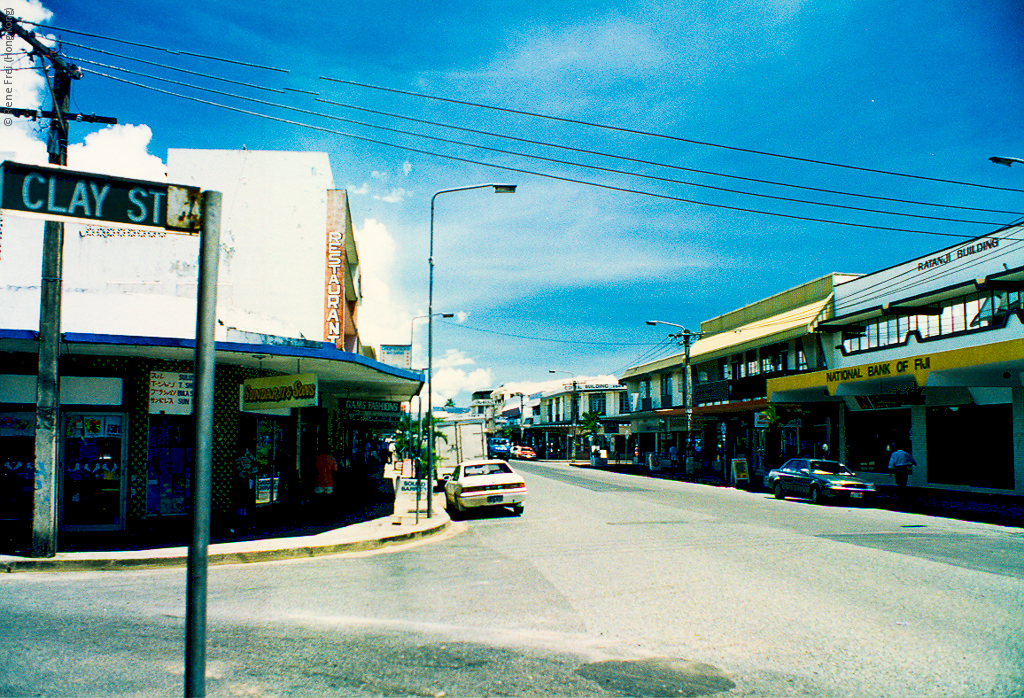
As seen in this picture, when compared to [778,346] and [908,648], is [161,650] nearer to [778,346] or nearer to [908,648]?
[908,648]

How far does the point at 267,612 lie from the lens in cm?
777

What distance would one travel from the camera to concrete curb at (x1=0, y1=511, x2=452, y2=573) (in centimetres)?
1091

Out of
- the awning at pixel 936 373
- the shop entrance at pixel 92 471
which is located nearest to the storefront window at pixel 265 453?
the shop entrance at pixel 92 471

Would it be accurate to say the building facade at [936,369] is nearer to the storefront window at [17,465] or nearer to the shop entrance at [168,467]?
the shop entrance at [168,467]

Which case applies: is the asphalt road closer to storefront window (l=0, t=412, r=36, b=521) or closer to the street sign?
the street sign

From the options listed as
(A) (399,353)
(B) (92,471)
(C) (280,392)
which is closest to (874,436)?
(C) (280,392)

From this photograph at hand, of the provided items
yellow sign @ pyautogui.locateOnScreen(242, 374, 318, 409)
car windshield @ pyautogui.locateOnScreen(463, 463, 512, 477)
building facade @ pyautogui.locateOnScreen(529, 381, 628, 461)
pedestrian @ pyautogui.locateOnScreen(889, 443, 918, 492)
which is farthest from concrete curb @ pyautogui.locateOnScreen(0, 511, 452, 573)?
building facade @ pyautogui.locateOnScreen(529, 381, 628, 461)

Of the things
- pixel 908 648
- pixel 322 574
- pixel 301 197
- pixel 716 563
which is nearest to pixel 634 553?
pixel 716 563

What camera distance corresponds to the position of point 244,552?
11742mm

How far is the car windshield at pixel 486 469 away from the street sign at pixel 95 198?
17373 mm

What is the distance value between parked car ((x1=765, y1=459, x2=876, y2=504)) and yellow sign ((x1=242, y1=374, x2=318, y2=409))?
51.0ft

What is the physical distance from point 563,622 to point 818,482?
17.3 m

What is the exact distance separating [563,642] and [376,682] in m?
1.89

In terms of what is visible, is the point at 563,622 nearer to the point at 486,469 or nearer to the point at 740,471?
the point at 486,469
